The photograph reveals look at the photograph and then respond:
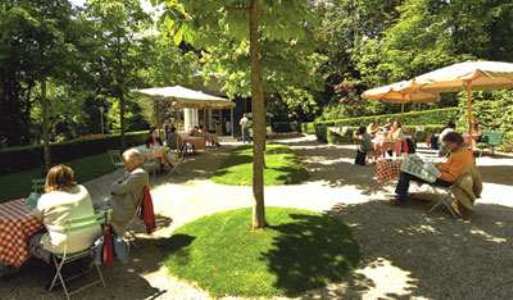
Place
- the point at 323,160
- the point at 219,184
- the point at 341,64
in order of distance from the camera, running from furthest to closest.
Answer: the point at 341,64 → the point at 323,160 → the point at 219,184

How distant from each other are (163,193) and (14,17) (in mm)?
6290

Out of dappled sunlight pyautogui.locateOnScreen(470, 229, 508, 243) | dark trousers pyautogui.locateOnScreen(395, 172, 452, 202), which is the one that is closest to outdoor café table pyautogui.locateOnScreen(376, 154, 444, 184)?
dark trousers pyautogui.locateOnScreen(395, 172, 452, 202)

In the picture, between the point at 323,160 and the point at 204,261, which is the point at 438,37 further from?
the point at 204,261

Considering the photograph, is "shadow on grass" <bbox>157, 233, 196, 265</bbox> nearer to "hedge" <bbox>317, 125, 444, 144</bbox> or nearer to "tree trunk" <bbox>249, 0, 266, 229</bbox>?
"tree trunk" <bbox>249, 0, 266, 229</bbox>

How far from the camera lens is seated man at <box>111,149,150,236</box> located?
521 cm

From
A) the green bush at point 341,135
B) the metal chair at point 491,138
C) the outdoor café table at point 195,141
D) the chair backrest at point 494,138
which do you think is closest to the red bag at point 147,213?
the outdoor café table at point 195,141

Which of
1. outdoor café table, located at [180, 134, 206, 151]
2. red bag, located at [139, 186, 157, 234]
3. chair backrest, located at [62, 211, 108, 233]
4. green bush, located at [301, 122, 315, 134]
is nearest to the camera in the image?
chair backrest, located at [62, 211, 108, 233]

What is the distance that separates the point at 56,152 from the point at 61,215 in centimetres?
1248

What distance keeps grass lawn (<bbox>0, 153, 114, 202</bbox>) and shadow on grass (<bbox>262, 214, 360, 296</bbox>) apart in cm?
730

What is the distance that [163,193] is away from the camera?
31.5 feet

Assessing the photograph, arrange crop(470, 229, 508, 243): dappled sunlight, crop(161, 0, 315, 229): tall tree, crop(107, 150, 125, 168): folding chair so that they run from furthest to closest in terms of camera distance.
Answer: crop(107, 150, 125, 168): folding chair < crop(470, 229, 508, 243): dappled sunlight < crop(161, 0, 315, 229): tall tree

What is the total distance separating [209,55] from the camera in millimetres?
13102

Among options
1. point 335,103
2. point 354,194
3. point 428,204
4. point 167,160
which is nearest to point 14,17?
point 167,160

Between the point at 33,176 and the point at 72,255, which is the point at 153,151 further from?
the point at 72,255
